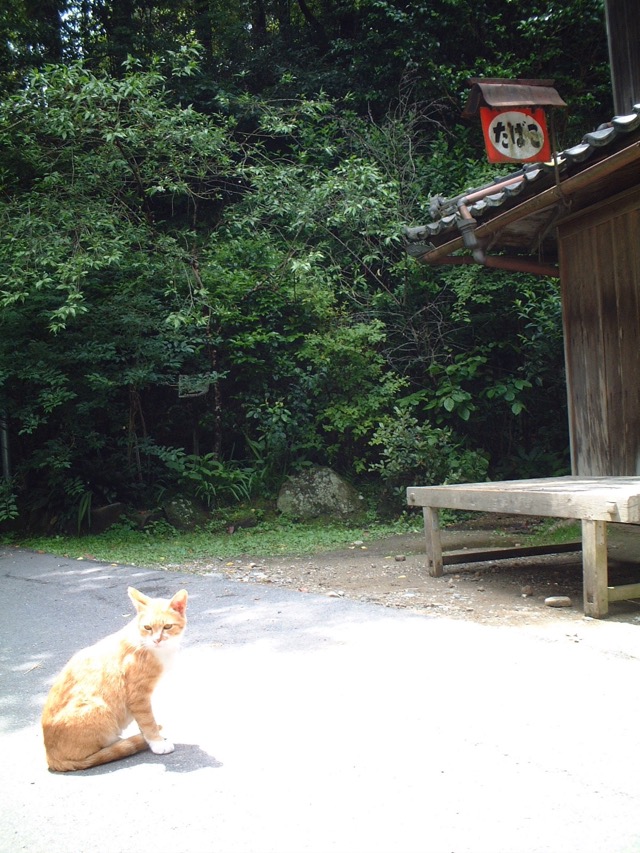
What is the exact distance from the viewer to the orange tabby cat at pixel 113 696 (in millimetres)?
2848

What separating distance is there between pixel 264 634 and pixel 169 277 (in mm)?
6277

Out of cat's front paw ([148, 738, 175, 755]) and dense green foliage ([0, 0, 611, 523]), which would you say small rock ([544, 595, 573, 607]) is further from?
dense green foliage ([0, 0, 611, 523])

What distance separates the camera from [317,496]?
10.6 m

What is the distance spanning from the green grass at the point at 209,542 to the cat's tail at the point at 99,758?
471cm

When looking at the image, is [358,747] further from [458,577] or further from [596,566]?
[458,577]

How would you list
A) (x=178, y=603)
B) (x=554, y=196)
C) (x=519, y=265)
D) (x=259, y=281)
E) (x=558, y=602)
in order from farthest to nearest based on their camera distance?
(x=259, y=281) < (x=519, y=265) < (x=554, y=196) < (x=558, y=602) < (x=178, y=603)

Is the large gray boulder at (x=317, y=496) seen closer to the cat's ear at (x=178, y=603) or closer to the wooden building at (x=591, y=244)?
the wooden building at (x=591, y=244)

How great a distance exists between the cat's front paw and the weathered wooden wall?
4.87 m

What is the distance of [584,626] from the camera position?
179 inches

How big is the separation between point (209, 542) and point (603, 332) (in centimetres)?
496

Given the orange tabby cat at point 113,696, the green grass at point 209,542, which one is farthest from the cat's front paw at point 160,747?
the green grass at point 209,542

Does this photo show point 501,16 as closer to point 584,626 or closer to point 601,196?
point 601,196

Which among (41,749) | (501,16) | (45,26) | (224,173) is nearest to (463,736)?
(41,749)

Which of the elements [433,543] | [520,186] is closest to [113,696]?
[433,543]
